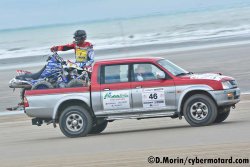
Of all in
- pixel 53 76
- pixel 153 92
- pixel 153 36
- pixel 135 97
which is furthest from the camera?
pixel 153 36

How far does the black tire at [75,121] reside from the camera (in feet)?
57.2

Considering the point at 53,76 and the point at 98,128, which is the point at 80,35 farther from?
the point at 98,128

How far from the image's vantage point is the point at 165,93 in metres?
17.0

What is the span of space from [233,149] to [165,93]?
3927 mm

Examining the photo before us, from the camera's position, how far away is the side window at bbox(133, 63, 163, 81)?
17.2 meters

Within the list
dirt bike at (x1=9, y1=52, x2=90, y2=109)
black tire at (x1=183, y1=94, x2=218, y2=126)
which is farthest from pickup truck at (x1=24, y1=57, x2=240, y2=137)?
dirt bike at (x1=9, y1=52, x2=90, y2=109)

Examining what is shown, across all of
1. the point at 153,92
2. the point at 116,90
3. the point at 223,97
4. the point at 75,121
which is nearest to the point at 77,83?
the point at 75,121

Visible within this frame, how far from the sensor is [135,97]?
1711 centimetres

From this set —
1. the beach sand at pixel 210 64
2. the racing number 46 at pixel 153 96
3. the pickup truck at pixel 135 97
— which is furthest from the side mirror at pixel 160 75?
the beach sand at pixel 210 64

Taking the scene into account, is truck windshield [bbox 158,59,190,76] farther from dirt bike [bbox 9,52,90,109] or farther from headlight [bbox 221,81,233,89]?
dirt bike [bbox 9,52,90,109]

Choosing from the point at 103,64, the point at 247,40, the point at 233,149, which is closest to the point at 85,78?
the point at 103,64

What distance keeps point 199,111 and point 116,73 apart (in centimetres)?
205

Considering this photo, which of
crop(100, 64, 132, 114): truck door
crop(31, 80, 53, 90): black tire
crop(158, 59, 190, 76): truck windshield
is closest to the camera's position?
crop(100, 64, 132, 114): truck door

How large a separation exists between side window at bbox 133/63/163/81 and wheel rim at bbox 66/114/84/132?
5.10ft
